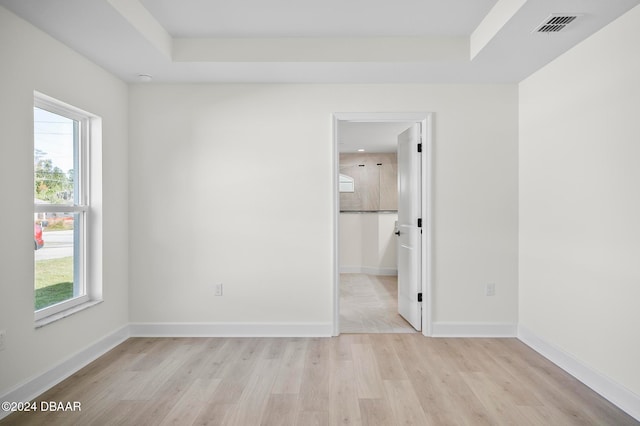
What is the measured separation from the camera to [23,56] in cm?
252

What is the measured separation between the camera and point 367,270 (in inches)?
301

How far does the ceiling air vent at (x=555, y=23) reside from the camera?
2.50m

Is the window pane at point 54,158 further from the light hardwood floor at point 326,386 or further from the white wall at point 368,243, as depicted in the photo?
the white wall at point 368,243

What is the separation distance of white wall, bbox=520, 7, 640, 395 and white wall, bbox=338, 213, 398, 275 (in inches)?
152

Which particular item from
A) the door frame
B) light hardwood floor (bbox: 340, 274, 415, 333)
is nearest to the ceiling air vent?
the door frame

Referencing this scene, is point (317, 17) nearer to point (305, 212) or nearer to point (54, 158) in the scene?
point (305, 212)

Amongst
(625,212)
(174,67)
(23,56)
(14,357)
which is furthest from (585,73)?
(14,357)

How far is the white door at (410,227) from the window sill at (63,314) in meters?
2.87

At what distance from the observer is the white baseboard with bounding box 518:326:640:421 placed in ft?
7.95

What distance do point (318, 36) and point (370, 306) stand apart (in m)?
3.21

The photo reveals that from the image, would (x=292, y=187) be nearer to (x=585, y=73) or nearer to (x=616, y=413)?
(x=585, y=73)

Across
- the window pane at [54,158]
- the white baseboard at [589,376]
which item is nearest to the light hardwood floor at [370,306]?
the white baseboard at [589,376]

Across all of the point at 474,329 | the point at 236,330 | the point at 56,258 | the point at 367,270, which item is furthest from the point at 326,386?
the point at 367,270

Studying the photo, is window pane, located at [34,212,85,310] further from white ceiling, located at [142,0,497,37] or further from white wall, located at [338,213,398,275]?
white wall, located at [338,213,398,275]
